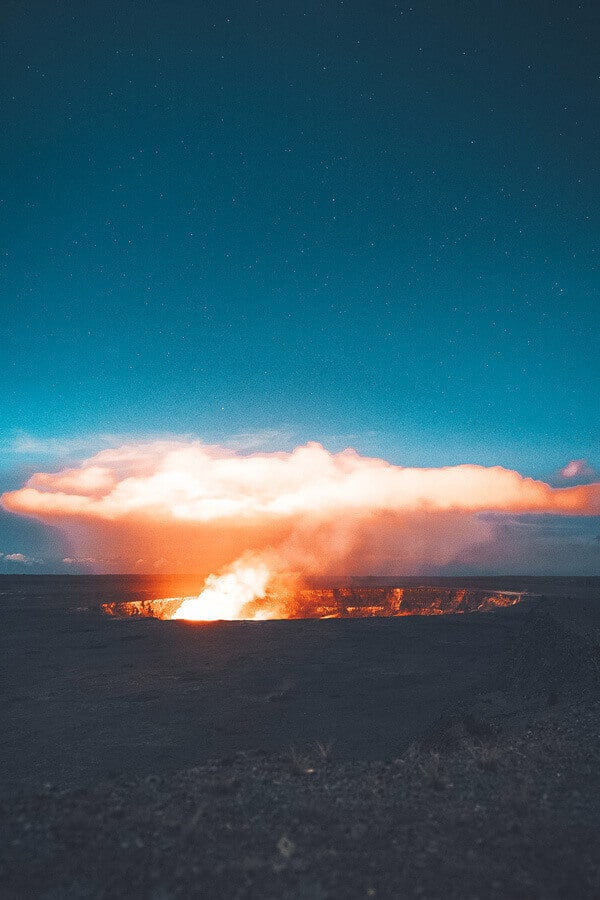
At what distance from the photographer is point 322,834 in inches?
285

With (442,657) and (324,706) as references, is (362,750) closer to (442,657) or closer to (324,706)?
(324,706)

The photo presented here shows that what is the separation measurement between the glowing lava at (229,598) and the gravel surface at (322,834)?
42.5 m

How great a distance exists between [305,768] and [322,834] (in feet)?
12.6

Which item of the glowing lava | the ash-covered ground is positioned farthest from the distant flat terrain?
the glowing lava

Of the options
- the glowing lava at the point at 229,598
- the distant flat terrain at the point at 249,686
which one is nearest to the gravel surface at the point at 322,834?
the distant flat terrain at the point at 249,686

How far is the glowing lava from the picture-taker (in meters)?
53.7

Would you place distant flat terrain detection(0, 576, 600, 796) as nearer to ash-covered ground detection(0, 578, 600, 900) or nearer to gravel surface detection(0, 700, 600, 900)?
ash-covered ground detection(0, 578, 600, 900)

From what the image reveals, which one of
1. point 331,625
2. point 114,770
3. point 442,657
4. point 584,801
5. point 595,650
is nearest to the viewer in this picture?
point 584,801

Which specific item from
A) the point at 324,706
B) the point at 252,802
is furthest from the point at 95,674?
the point at 252,802

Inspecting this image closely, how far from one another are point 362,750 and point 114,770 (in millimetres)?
6748

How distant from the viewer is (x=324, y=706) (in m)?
19.8

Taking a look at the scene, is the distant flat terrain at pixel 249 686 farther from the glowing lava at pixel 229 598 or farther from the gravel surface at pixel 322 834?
the glowing lava at pixel 229 598

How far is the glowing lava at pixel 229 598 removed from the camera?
5369cm

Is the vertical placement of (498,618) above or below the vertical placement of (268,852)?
below
